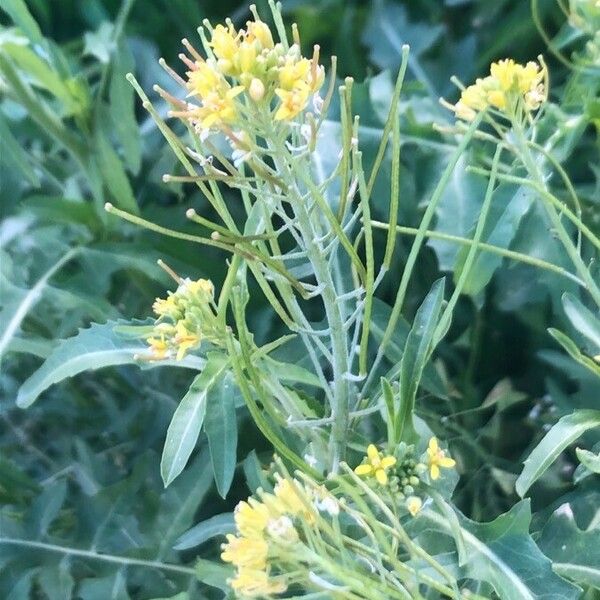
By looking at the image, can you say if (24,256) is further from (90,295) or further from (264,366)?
(264,366)

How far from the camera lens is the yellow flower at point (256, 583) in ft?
0.87

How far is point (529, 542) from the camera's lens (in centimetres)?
33

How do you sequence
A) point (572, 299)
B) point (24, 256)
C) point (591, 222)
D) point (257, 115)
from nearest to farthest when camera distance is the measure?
point (257, 115) → point (572, 299) → point (591, 222) → point (24, 256)

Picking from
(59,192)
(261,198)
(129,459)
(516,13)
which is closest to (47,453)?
(129,459)

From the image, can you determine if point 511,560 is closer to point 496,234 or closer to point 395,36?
point 496,234

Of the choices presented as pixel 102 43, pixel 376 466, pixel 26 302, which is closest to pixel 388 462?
pixel 376 466

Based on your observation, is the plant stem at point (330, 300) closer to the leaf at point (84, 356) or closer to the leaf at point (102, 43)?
the leaf at point (84, 356)

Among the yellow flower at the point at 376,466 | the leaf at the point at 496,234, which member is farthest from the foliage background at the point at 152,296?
the yellow flower at the point at 376,466

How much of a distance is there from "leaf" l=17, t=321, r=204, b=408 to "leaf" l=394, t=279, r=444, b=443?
0.34 feet

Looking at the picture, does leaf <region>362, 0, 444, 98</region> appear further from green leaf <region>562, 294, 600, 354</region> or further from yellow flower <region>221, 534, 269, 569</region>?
yellow flower <region>221, 534, 269, 569</region>

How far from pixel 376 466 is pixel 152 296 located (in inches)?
12.1

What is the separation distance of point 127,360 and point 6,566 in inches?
6.3

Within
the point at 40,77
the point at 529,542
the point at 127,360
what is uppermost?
the point at 40,77

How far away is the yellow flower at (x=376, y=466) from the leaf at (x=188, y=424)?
0.07 m
